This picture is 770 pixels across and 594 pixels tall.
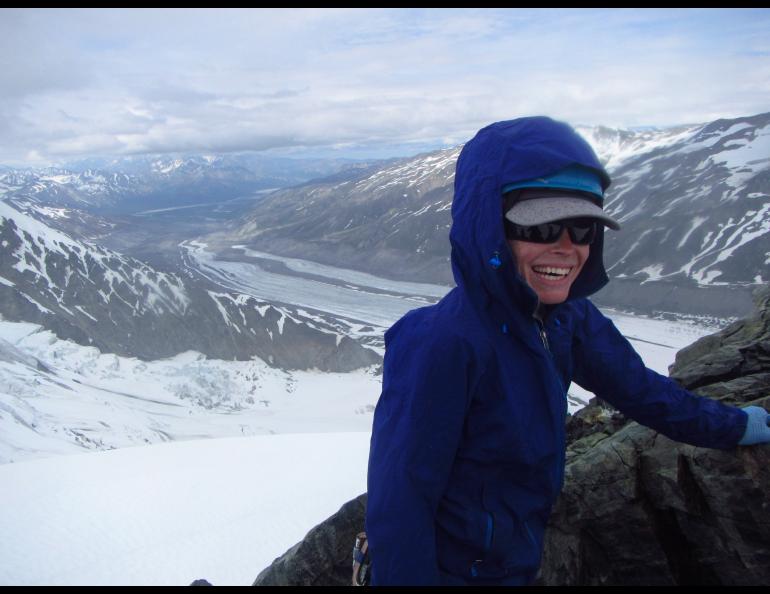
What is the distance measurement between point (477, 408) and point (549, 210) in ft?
3.32

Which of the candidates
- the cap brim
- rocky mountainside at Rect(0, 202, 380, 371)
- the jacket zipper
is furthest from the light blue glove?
rocky mountainside at Rect(0, 202, 380, 371)

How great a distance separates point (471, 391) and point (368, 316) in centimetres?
13976

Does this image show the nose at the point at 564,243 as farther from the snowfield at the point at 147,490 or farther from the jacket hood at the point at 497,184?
the snowfield at the point at 147,490

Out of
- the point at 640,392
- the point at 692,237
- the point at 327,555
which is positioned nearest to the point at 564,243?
Result: the point at 640,392

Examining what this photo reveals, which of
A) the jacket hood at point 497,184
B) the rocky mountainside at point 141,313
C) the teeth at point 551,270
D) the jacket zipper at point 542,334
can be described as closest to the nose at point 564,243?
the teeth at point 551,270

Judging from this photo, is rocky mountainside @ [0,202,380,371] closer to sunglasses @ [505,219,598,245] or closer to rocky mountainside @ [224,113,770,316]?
rocky mountainside @ [224,113,770,316]

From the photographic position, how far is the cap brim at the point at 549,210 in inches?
99.7

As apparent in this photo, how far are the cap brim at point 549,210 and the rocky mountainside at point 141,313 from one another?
95418 millimetres

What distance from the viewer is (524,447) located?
9.18 ft

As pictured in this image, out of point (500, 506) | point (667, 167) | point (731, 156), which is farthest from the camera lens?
point (667, 167)

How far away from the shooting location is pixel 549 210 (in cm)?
255

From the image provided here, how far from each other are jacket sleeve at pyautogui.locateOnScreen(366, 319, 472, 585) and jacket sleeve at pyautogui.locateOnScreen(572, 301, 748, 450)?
4.16 feet

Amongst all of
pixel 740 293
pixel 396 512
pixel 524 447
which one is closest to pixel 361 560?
pixel 396 512

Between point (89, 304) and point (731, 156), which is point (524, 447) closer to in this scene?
point (89, 304)
